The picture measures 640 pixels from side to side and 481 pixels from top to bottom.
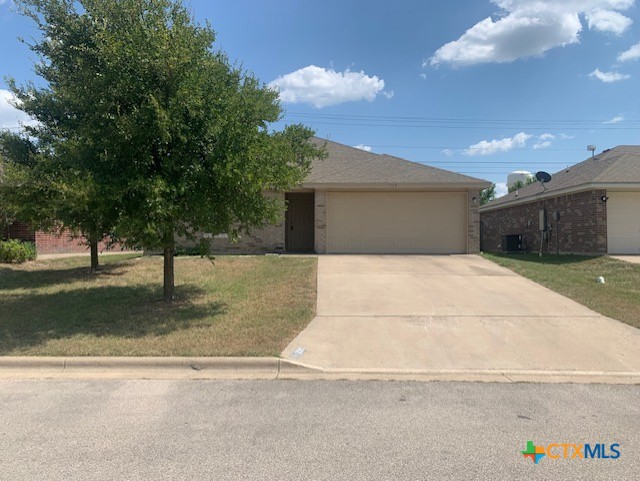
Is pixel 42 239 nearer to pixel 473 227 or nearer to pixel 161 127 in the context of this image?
pixel 161 127

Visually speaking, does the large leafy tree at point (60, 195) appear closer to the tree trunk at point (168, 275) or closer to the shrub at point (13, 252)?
the tree trunk at point (168, 275)

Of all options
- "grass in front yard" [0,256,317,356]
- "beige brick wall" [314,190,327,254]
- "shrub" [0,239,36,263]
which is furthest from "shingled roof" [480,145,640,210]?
"shrub" [0,239,36,263]

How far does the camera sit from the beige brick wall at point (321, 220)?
56.6 ft

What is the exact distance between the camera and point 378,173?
17.9 meters

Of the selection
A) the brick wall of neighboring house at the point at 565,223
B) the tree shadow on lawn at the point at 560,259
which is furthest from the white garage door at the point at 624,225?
the tree shadow on lawn at the point at 560,259

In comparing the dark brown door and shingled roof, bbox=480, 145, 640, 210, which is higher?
shingled roof, bbox=480, 145, 640, 210

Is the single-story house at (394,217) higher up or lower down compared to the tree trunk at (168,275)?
higher up

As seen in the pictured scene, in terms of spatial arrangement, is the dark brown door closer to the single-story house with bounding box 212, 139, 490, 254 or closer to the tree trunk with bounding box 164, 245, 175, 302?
the single-story house with bounding box 212, 139, 490, 254

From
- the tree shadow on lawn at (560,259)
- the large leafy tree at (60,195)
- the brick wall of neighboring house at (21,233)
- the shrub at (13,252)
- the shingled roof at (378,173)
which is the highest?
the shingled roof at (378,173)

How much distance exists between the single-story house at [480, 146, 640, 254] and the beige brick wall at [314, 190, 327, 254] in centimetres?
947

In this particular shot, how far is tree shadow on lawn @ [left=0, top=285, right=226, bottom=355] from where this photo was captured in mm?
7523

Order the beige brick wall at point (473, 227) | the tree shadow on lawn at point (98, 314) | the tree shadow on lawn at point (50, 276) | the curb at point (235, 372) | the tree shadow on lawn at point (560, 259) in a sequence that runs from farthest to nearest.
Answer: the beige brick wall at point (473, 227) < the tree shadow on lawn at point (560, 259) < the tree shadow on lawn at point (50, 276) < the tree shadow on lawn at point (98, 314) < the curb at point (235, 372)

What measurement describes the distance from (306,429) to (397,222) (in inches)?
538

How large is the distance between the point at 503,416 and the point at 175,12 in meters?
8.23
